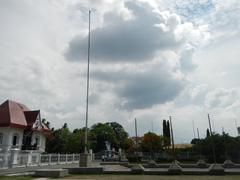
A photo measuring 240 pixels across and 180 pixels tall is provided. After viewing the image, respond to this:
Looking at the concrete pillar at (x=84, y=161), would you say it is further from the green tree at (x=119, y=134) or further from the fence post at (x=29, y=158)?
the green tree at (x=119, y=134)

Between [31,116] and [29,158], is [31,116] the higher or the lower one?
the higher one

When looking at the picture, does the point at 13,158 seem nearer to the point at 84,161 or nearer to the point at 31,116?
the point at 84,161

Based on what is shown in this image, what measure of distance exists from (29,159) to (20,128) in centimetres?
1017

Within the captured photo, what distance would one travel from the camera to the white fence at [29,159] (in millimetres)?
20712

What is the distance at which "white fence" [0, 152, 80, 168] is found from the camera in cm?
2071

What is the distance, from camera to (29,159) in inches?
961

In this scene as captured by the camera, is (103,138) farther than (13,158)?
Yes

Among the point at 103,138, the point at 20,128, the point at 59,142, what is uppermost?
the point at 103,138

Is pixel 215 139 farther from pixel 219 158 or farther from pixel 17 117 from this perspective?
pixel 17 117

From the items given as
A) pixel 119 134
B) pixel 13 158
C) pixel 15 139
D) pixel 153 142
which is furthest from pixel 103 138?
pixel 13 158

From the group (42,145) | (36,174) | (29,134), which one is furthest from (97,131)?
(36,174)

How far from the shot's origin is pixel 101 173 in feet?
58.9

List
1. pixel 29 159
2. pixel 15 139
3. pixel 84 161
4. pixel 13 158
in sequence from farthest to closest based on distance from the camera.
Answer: pixel 15 139 → pixel 29 159 → pixel 84 161 → pixel 13 158

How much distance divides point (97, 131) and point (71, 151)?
20.0 meters
